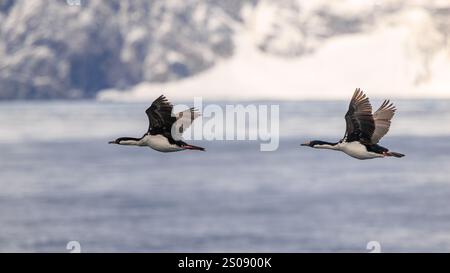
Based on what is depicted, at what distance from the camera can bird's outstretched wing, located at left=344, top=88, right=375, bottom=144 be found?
80.4 ft

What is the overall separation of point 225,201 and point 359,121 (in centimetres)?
8487

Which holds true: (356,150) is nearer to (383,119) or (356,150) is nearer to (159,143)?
(383,119)

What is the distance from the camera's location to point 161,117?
24328mm

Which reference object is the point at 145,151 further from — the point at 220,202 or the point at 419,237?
the point at 419,237

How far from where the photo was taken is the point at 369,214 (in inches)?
3858

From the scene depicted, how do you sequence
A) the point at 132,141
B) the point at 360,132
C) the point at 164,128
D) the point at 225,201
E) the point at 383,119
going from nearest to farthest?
the point at 132,141, the point at 164,128, the point at 360,132, the point at 383,119, the point at 225,201

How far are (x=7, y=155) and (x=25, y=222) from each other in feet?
263

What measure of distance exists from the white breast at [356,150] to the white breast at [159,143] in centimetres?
386

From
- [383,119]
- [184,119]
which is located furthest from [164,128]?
[383,119]

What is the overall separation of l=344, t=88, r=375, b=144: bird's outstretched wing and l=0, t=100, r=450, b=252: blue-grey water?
1984 inches

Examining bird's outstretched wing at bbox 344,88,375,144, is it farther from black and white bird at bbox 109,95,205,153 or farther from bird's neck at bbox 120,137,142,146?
bird's neck at bbox 120,137,142,146

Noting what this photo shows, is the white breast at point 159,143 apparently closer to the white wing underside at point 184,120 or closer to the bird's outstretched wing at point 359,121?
the white wing underside at point 184,120

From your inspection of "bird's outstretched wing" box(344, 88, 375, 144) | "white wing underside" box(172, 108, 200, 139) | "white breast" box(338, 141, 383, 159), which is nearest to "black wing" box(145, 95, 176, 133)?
"white wing underside" box(172, 108, 200, 139)
